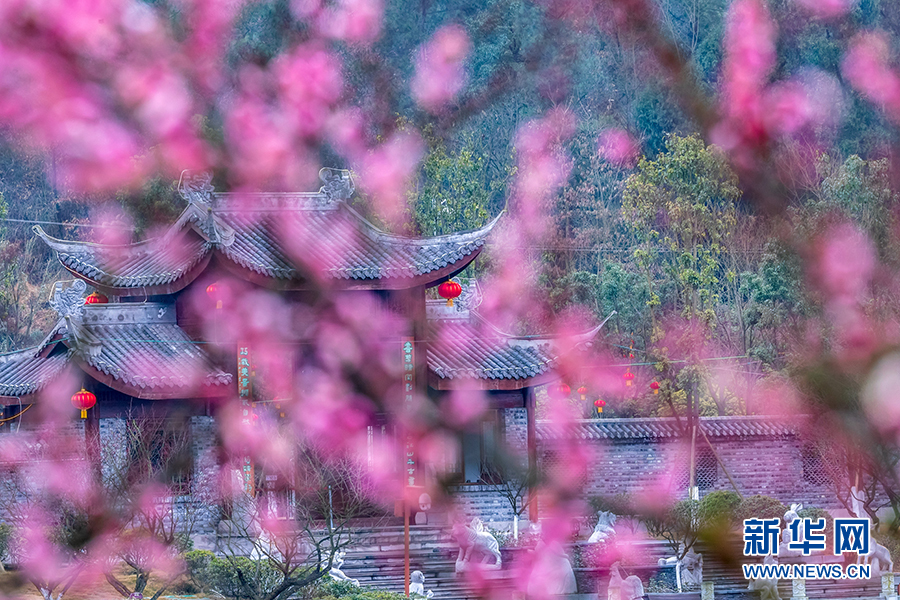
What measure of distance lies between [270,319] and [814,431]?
7865mm

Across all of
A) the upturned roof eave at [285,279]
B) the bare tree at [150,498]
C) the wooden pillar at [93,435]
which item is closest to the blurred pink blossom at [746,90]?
the bare tree at [150,498]

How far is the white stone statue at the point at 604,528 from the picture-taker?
11938 millimetres

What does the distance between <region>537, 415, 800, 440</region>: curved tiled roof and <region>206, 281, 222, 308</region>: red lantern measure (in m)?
5.82

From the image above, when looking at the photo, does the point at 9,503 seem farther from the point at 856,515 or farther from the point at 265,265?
the point at 856,515

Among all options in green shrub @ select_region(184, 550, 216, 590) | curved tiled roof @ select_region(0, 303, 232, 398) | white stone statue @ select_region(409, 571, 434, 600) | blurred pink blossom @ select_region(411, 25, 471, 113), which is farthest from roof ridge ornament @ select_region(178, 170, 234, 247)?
blurred pink blossom @ select_region(411, 25, 471, 113)

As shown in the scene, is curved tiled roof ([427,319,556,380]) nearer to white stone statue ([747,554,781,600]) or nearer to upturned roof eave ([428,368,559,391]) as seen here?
upturned roof eave ([428,368,559,391])

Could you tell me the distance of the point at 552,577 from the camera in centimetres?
984

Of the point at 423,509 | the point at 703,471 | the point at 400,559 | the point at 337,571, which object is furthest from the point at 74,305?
the point at 703,471

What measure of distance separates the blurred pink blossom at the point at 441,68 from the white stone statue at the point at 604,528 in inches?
802

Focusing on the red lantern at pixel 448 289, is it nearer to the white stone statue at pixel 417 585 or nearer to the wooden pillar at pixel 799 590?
the white stone statue at pixel 417 585

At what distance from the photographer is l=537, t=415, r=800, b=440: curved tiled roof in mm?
15578

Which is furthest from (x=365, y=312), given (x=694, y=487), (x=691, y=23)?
(x=691, y=23)

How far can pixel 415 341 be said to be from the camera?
12.2m

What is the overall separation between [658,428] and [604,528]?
3.95 metres
